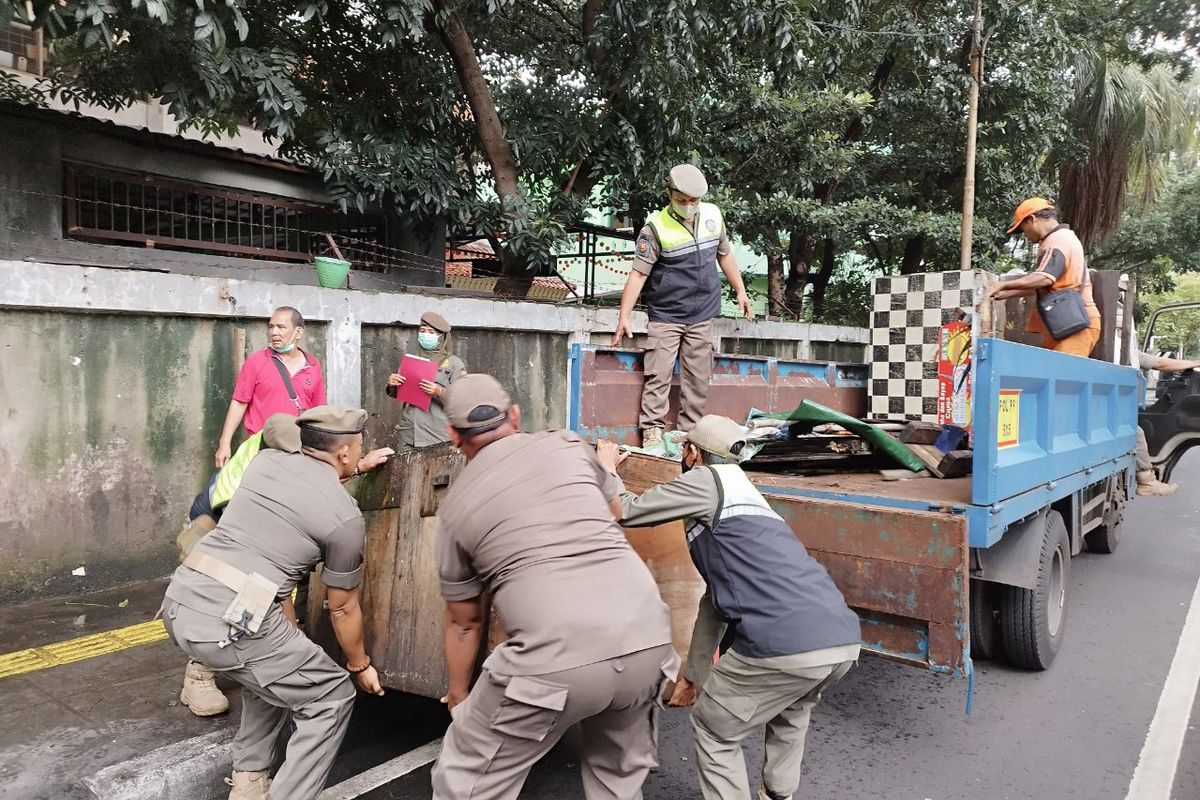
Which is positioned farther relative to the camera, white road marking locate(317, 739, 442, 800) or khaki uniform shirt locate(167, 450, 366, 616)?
white road marking locate(317, 739, 442, 800)

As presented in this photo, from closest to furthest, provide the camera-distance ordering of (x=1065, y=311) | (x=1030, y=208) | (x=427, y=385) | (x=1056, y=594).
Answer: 1. (x=1056, y=594)
2. (x=427, y=385)
3. (x=1065, y=311)
4. (x=1030, y=208)

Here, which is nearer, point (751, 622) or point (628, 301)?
point (751, 622)

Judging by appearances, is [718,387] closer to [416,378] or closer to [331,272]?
[416,378]

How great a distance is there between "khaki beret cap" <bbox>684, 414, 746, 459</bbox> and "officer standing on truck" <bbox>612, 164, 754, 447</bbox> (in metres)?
1.66

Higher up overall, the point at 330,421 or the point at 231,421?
the point at 330,421

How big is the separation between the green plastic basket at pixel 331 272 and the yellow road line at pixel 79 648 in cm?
283

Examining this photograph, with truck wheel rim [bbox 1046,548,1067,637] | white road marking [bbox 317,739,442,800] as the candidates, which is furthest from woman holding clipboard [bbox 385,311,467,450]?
truck wheel rim [bbox 1046,548,1067,637]

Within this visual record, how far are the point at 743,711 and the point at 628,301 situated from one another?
263cm

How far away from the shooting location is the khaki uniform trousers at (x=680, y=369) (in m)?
4.43

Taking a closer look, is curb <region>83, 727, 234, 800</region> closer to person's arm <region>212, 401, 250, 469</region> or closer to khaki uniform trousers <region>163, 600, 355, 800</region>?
khaki uniform trousers <region>163, 600, 355, 800</region>

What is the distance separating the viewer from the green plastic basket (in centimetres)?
616

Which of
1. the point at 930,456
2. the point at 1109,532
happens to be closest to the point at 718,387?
the point at 930,456

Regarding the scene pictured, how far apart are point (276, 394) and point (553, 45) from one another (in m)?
5.76

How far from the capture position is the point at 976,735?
3.40 metres
